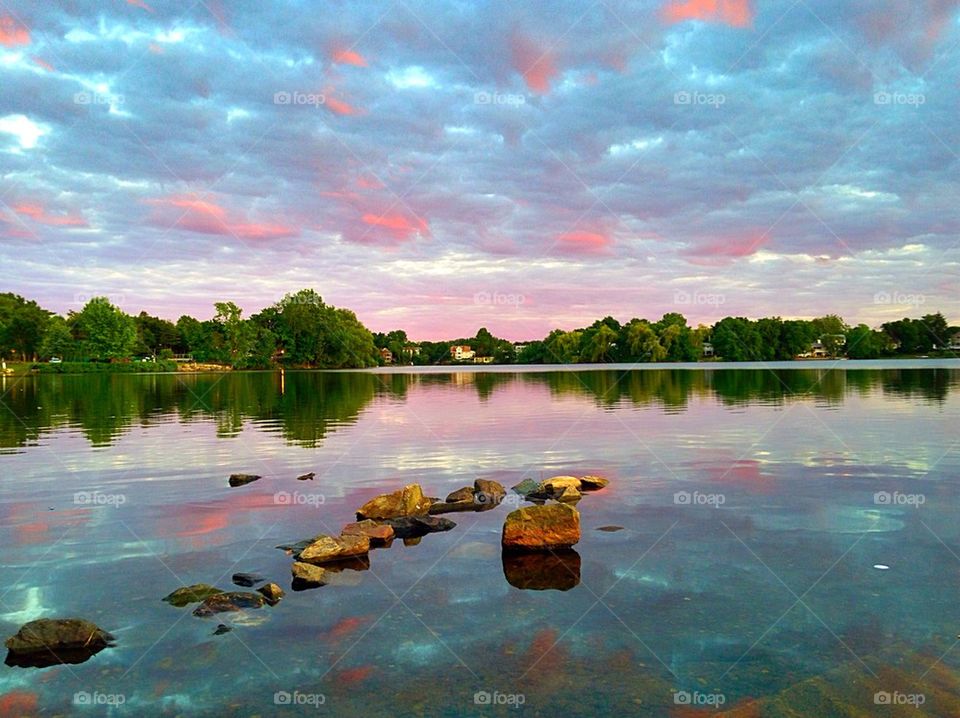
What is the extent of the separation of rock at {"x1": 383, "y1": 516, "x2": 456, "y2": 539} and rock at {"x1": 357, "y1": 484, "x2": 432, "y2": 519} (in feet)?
1.45

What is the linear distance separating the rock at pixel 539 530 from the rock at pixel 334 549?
3713 mm

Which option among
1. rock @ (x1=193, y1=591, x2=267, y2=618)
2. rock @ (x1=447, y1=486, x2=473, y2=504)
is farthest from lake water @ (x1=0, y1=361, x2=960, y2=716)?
rock @ (x1=447, y1=486, x2=473, y2=504)

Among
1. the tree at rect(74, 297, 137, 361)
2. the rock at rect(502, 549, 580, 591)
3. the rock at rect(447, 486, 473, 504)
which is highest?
the tree at rect(74, 297, 137, 361)

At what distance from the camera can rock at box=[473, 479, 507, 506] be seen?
2289 centimetres

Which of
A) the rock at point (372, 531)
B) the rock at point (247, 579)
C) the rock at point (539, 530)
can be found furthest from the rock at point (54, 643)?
the rock at point (539, 530)

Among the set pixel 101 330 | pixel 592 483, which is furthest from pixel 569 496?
pixel 101 330

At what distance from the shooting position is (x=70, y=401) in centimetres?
7456

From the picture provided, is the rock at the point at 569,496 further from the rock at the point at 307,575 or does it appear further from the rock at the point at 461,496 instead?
the rock at the point at 307,575

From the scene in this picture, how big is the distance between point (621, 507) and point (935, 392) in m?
Answer: 70.0

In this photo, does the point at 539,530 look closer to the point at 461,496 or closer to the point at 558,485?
the point at 461,496

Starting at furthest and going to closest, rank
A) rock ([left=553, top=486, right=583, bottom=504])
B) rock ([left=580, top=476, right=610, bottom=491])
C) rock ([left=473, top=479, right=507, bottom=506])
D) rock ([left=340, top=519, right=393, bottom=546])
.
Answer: rock ([left=580, top=476, right=610, bottom=491])
rock ([left=473, top=479, right=507, bottom=506])
rock ([left=553, top=486, right=583, bottom=504])
rock ([left=340, top=519, right=393, bottom=546])

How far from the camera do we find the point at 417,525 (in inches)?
775

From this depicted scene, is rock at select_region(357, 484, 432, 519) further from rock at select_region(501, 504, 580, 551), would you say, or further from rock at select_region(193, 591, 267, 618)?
rock at select_region(193, 591, 267, 618)

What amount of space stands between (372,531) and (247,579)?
4.10 metres
